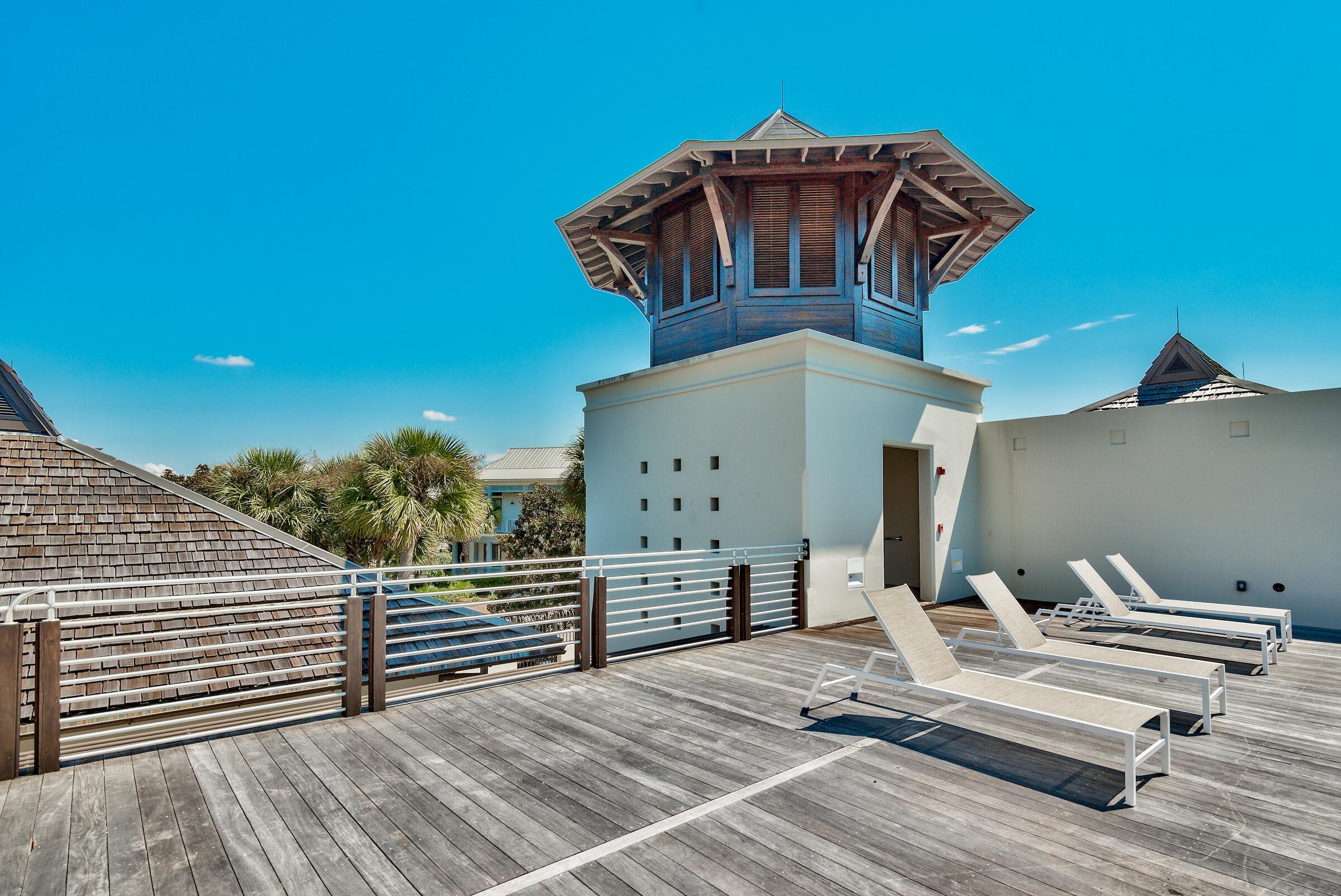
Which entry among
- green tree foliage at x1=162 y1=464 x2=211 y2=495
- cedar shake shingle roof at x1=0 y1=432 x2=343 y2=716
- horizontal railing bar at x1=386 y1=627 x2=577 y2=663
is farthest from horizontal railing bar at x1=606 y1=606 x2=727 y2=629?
green tree foliage at x1=162 y1=464 x2=211 y2=495

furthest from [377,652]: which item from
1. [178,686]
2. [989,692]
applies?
[989,692]

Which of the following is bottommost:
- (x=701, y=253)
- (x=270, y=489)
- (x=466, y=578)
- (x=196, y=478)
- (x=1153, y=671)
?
(x=1153, y=671)

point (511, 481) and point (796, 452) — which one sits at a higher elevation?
point (796, 452)

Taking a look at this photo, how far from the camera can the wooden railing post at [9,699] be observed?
3.24 m

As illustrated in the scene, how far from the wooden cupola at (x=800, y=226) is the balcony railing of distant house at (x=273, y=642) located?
4.12m

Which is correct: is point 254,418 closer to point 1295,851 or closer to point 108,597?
point 108,597

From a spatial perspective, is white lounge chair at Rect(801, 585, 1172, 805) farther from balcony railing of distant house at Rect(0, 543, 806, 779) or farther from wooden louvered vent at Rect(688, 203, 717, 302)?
wooden louvered vent at Rect(688, 203, 717, 302)

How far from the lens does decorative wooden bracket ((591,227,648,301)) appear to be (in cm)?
1184

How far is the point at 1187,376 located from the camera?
1538 cm

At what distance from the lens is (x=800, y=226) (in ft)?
33.0

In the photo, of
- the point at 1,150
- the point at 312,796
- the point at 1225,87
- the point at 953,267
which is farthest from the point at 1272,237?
the point at 1,150

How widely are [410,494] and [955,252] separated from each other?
1577 cm

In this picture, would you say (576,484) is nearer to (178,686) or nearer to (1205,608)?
(1205,608)

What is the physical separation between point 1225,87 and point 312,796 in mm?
18933
